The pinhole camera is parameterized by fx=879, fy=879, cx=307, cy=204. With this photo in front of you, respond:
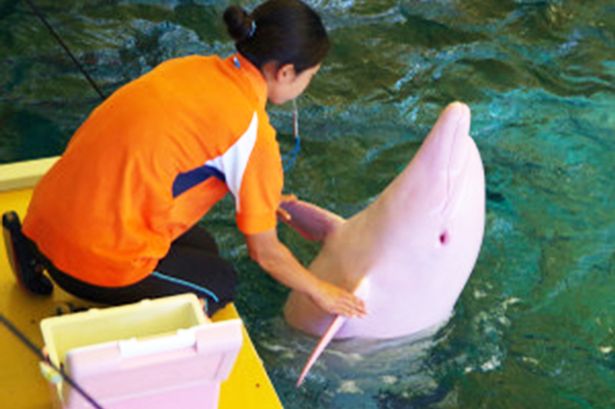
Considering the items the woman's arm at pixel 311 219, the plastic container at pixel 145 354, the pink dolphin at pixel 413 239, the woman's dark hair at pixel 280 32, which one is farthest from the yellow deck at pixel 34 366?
the woman's dark hair at pixel 280 32

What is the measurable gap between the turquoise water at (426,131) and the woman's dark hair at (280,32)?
131 cm

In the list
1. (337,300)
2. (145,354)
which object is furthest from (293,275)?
(145,354)

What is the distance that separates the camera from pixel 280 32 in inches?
98.8

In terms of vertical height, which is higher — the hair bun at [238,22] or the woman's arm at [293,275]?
the hair bun at [238,22]

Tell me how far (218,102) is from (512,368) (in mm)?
1970

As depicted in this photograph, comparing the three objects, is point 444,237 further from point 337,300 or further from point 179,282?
point 179,282

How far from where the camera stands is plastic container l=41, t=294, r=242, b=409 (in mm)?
2133

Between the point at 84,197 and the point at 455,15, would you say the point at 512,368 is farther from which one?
the point at 455,15

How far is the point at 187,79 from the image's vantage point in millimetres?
2592

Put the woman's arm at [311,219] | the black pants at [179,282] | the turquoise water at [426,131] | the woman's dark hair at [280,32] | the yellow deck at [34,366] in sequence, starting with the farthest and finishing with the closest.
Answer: the turquoise water at [426,131] → the woman's arm at [311,219] → the black pants at [179,282] → the yellow deck at [34,366] → the woman's dark hair at [280,32]

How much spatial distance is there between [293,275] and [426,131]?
2753 millimetres

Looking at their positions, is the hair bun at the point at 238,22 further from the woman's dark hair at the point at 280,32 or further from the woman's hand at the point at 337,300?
the woman's hand at the point at 337,300

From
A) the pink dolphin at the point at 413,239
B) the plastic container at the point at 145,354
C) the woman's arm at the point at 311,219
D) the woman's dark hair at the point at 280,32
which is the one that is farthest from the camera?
the woman's arm at the point at 311,219

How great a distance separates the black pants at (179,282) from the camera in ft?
9.24
